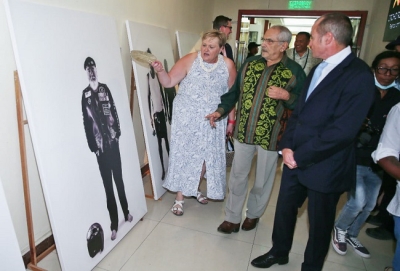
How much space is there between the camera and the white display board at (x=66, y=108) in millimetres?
1328

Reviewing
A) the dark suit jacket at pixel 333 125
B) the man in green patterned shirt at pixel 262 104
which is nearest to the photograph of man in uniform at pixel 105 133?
the man in green patterned shirt at pixel 262 104

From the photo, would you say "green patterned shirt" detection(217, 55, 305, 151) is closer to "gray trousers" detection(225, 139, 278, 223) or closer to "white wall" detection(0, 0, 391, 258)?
"gray trousers" detection(225, 139, 278, 223)

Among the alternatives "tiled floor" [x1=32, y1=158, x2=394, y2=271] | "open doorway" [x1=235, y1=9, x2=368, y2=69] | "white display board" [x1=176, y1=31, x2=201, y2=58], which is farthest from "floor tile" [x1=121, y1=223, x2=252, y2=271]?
"open doorway" [x1=235, y1=9, x2=368, y2=69]

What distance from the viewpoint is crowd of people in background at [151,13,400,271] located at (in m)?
1.28

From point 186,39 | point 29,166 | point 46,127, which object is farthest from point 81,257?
point 186,39

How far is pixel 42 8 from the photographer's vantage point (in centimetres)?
139

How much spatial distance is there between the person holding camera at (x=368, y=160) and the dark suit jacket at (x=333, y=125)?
10.1 inches

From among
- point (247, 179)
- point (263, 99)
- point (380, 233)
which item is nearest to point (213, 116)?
point (263, 99)

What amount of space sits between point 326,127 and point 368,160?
0.71 meters

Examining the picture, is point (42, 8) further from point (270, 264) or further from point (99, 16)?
point (270, 264)

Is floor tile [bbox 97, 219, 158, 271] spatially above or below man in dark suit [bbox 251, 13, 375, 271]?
below

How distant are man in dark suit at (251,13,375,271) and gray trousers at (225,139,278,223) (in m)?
0.37

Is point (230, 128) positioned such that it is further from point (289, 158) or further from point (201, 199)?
point (289, 158)

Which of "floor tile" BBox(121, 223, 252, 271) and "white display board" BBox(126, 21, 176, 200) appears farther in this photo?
"white display board" BBox(126, 21, 176, 200)
